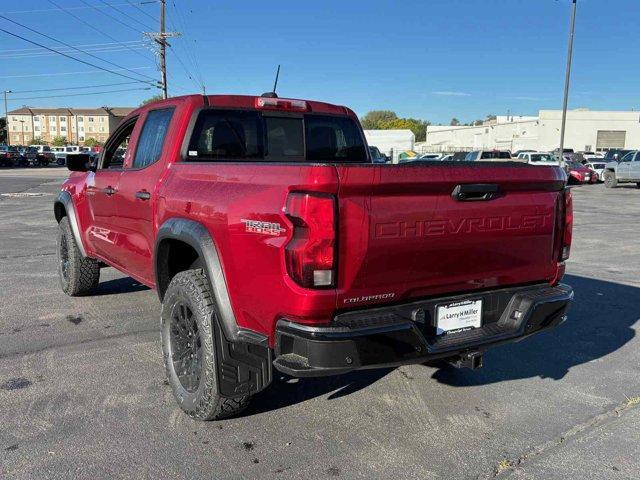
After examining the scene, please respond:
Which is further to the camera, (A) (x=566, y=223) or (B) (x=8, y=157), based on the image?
(B) (x=8, y=157)

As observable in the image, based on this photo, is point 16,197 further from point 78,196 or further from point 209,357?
point 209,357

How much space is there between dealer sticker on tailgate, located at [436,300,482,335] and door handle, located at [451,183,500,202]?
0.58 metres

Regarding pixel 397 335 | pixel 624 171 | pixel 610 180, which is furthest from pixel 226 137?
pixel 610 180

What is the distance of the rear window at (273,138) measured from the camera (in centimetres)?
423

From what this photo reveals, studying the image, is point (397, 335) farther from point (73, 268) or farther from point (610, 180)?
point (610, 180)

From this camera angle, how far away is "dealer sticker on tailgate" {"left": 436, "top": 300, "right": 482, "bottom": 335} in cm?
308

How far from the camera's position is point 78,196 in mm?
5734

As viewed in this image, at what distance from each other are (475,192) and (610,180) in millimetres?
28994

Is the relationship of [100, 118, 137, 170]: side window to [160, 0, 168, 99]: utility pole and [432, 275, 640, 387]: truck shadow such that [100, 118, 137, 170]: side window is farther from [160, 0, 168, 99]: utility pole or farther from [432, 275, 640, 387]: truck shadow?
[160, 0, 168, 99]: utility pole

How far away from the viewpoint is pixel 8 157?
50531mm

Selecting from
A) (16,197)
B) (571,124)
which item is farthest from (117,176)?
(571,124)

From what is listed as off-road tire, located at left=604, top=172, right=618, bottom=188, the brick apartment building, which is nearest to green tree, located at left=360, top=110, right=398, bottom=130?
the brick apartment building

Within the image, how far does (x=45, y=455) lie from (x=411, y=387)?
93.2 inches

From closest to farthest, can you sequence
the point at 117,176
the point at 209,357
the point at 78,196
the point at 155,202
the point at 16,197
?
the point at 209,357 → the point at 155,202 → the point at 117,176 → the point at 78,196 → the point at 16,197
